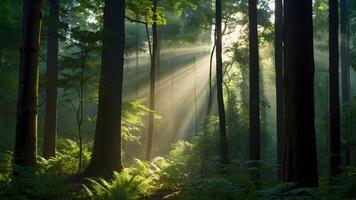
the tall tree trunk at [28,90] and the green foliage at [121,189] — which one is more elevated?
the tall tree trunk at [28,90]

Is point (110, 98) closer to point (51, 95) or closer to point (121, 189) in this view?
point (121, 189)

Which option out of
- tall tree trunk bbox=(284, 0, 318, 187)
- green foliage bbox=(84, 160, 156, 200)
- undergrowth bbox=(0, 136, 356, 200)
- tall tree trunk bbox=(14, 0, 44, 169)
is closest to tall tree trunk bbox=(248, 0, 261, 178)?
undergrowth bbox=(0, 136, 356, 200)

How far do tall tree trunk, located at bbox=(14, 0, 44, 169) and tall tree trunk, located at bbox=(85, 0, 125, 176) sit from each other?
9.59 feet

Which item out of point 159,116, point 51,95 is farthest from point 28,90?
point 159,116

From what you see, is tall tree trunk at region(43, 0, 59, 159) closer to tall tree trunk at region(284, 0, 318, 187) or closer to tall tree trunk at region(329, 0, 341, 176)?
tall tree trunk at region(329, 0, 341, 176)

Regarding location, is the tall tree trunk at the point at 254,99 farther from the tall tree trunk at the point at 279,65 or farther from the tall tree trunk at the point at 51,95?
the tall tree trunk at the point at 51,95

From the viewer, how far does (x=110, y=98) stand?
13047mm

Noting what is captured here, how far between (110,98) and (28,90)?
3.71 meters

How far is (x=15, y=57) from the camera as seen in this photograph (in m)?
24.2

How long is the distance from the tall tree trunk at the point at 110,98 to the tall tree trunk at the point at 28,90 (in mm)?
2922

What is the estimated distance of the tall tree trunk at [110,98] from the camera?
12.6 m

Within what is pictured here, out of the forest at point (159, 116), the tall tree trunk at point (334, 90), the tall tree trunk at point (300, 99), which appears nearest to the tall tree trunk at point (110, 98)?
the forest at point (159, 116)

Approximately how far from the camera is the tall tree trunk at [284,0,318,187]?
24.2 feet

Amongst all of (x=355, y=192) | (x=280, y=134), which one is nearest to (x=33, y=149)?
(x=355, y=192)
